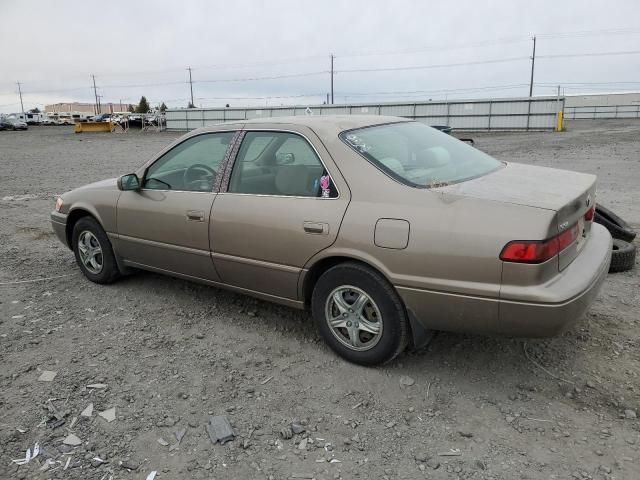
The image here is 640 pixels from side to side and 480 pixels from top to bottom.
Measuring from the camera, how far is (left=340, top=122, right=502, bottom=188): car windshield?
329 centimetres

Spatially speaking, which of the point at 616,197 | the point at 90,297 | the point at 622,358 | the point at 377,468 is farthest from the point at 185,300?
the point at 616,197

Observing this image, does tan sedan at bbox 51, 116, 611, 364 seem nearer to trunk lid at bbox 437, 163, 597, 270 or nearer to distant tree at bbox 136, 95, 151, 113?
trunk lid at bbox 437, 163, 597, 270

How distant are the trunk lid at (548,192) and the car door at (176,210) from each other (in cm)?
188

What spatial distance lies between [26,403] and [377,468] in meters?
2.11

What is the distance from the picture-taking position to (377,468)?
252 cm

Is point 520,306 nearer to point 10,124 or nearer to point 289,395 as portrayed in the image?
point 289,395

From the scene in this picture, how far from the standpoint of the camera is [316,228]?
3.32 m

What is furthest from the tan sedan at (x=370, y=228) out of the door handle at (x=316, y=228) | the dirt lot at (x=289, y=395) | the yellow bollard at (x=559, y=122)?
the yellow bollard at (x=559, y=122)

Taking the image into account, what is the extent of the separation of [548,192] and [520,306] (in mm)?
764

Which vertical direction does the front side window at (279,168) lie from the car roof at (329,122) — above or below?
below

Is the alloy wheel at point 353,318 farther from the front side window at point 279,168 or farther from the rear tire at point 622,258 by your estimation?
the rear tire at point 622,258

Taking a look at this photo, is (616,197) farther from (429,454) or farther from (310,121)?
(429,454)

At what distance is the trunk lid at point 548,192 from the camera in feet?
9.30

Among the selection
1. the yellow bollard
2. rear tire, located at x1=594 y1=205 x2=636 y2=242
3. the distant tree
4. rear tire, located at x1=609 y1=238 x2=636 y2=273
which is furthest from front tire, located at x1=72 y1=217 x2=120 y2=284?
the distant tree
